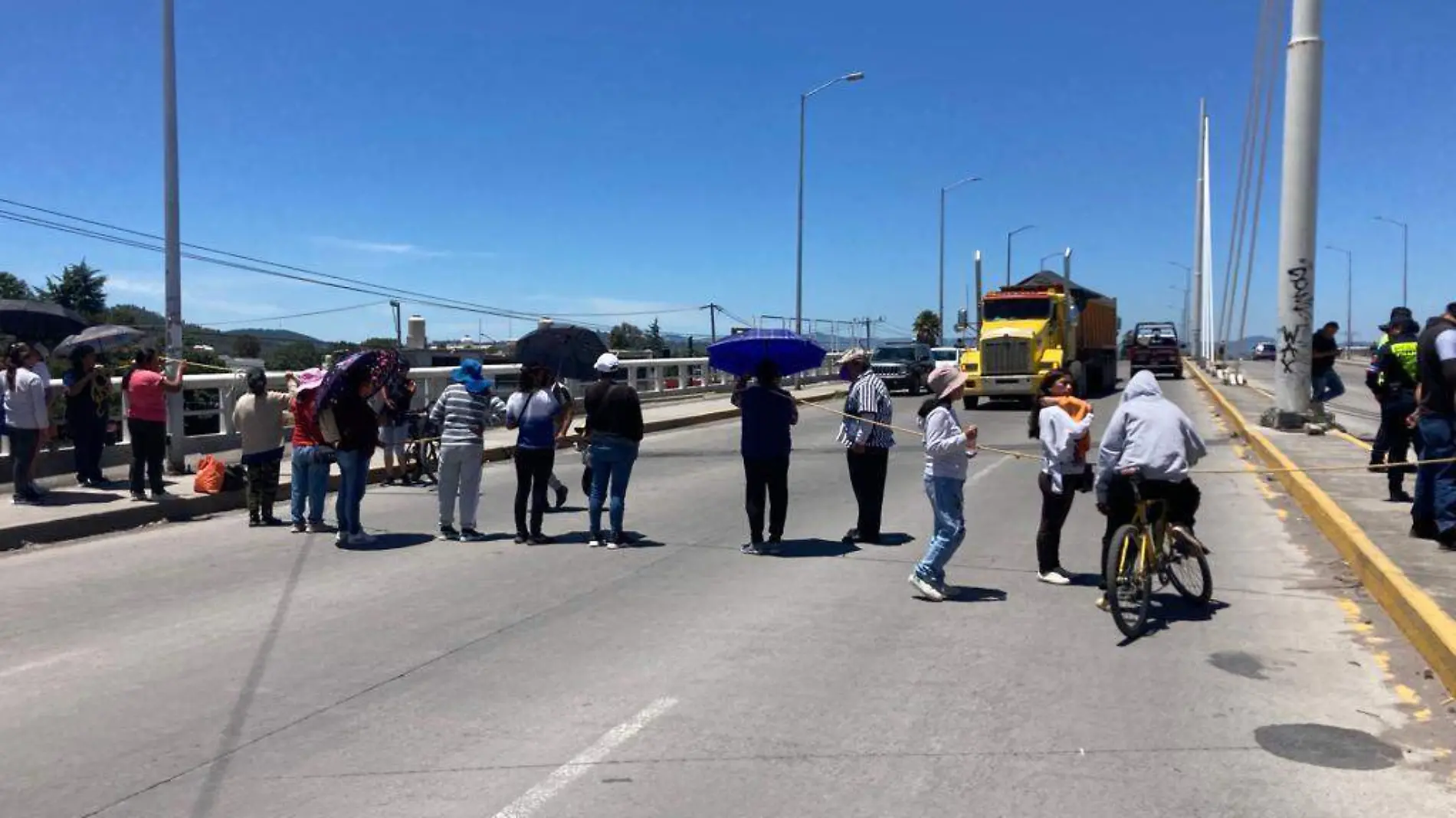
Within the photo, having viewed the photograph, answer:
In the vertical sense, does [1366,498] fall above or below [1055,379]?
below

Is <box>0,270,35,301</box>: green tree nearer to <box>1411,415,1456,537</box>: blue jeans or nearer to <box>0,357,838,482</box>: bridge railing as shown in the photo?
<box>0,357,838,482</box>: bridge railing

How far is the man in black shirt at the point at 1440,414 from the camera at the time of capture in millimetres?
8148

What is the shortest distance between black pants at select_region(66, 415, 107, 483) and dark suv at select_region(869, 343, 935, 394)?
82.6 feet

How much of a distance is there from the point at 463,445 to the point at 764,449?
286 cm

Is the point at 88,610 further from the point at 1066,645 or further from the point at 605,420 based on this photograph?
the point at 1066,645

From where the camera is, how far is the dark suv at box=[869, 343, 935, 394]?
3612 centimetres

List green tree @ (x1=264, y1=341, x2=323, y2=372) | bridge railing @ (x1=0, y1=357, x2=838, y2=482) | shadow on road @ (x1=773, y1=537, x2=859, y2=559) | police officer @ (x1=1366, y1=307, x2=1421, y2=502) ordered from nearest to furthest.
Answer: shadow on road @ (x1=773, y1=537, x2=859, y2=559)
police officer @ (x1=1366, y1=307, x2=1421, y2=502)
bridge railing @ (x1=0, y1=357, x2=838, y2=482)
green tree @ (x1=264, y1=341, x2=323, y2=372)

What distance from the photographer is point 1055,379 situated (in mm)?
8016

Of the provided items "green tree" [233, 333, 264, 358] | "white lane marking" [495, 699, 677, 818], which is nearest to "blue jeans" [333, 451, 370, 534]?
"white lane marking" [495, 699, 677, 818]

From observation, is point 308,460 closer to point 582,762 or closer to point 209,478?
point 209,478

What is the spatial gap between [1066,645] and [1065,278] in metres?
31.5

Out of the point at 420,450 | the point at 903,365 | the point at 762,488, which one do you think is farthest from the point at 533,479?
the point at 903,365

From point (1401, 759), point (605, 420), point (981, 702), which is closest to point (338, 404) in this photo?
point (605, 420)

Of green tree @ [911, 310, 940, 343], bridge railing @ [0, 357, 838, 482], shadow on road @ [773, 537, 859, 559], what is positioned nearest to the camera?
shadow on road @ [773, 537, 859, 559]
